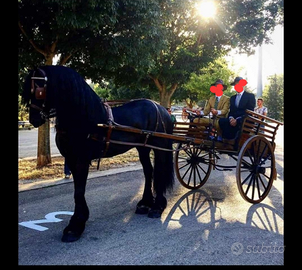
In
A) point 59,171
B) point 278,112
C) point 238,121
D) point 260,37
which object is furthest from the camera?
point 278,112

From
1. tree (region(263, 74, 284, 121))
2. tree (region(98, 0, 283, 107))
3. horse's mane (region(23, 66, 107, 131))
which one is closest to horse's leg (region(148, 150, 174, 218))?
horse's mane (region(23, 66, 107, 131))

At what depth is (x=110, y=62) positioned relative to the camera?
715 cm

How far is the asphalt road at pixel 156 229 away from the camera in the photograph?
3371mm

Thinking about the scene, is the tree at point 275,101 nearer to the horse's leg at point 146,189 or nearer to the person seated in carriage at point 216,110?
the person seated in carriage at point 216,110

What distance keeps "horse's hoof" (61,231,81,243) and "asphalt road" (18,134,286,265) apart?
0.20ft

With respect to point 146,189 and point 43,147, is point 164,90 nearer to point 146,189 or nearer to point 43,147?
point 43,147

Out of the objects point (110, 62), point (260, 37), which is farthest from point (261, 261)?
point (260, 37)

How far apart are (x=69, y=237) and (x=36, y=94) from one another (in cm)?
178

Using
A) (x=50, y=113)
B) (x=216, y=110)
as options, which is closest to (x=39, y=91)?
(x=50, y=113)

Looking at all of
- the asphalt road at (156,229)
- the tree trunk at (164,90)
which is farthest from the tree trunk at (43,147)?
the tree trunk at (164,90)

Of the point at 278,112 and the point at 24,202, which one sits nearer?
the point at 24,202
